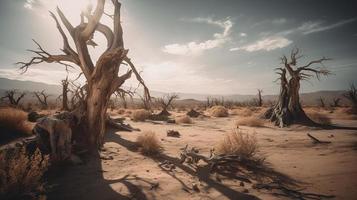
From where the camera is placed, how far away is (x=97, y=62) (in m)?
7.08

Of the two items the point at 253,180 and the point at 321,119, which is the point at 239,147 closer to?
the point at 253,180

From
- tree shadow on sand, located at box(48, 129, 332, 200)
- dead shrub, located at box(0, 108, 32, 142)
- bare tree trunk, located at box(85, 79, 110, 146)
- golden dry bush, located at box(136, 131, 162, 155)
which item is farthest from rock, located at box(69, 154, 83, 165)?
dead shrub, located at box(0, 108, 32, 142)

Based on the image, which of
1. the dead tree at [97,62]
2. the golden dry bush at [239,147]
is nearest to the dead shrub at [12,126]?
the dead tree at [97,62]

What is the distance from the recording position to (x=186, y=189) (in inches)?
179

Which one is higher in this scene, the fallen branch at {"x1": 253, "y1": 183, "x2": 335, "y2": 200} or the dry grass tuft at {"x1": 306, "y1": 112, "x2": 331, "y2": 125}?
the dry grass tuft at {"x1": 306, "y1": 112, "x2": 331, "y2": 125}

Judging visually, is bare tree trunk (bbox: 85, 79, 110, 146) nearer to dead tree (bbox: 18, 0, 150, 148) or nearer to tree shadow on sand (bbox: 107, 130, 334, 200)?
dead tree (bbox: 18, 0, 150, 148)

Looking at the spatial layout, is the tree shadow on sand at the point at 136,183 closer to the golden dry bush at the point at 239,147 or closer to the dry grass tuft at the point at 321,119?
the golden dry bush at the point at 239,147

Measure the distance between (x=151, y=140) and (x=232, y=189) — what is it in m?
3.74

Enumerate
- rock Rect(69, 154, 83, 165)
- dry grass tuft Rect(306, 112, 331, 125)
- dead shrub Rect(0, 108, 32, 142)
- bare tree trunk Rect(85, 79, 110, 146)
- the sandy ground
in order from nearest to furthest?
the sandy ground, rock Rect(69, 154, 83, 165), bare tree trunk Rect(85, 79, 110, 146), dead shrub Rect(0, 108, 32, 142), dry grass tuft Rect(306, 112, 331, 125)

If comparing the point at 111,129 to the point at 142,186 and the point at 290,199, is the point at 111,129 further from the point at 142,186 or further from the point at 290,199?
the point at 290,199

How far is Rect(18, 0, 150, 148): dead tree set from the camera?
7120 mm

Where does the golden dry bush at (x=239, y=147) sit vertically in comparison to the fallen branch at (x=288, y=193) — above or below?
above

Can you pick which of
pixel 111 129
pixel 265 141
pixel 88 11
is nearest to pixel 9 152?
pixel 88 11

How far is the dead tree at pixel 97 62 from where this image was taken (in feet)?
23.4
